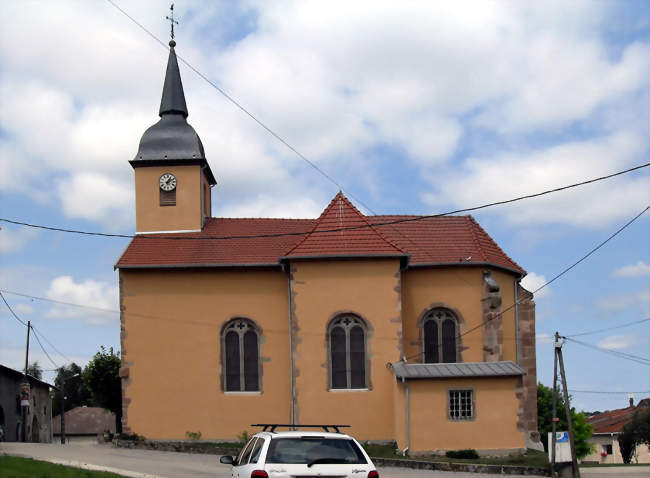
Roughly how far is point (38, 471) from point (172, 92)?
21.1 meters

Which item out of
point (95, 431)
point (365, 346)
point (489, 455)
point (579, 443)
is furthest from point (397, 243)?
point (95, 431)

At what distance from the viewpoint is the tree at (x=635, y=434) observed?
2021 inches

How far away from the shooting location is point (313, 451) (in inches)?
440

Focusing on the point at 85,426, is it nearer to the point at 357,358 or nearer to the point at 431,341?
the point at 431,341

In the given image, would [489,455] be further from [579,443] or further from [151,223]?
[579,443]

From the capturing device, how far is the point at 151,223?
32312 mm

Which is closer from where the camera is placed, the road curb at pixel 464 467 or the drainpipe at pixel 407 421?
the road curb at pixel 464 467

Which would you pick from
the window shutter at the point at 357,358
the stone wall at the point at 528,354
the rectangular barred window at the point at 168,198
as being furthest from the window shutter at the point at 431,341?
the rectangular barred window at the point at 168,198

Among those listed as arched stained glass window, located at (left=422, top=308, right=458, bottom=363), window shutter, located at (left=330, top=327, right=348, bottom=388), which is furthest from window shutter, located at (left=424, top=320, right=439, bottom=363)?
window shutter, located at (left=330, top=327, right=348, bottom=388)

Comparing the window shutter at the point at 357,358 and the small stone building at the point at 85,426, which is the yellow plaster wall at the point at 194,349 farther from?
the small stone building at the point at 85,426

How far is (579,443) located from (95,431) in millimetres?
38745

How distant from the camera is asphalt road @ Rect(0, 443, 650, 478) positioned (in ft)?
65.0

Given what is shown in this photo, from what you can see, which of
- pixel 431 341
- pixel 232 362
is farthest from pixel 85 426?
pixel 431 341

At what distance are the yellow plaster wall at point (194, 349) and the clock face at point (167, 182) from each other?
13.4ft
